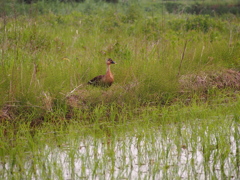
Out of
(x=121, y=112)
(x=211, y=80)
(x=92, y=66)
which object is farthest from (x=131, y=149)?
(x=211, y=80)

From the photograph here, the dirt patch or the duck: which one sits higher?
the duck

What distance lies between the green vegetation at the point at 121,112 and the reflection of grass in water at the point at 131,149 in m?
0.01

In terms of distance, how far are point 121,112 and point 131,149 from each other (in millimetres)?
1261

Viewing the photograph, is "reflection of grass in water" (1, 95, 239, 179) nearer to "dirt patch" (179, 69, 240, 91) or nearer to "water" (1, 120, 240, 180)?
"water" (1, 120, 240, 180)

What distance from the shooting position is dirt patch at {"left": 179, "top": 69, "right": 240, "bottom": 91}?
20.4ft

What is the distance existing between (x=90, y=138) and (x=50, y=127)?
21.3 inches

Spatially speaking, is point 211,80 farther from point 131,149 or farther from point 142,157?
point 142,157

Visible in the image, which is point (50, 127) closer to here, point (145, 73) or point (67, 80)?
point (67, 80)

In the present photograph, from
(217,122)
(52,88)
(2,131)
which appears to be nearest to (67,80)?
(52,88)

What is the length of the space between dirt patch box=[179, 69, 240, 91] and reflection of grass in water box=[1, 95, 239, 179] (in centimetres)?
133

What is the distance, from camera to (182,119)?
4.81 m

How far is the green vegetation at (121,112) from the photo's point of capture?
12.2 feet

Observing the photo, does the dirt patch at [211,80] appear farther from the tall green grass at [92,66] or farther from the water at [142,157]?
the water at [142,157]

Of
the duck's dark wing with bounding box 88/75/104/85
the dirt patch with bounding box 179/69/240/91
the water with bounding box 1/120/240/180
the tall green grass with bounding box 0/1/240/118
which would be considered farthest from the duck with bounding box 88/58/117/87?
the water with bounding box 1/120/240/180
